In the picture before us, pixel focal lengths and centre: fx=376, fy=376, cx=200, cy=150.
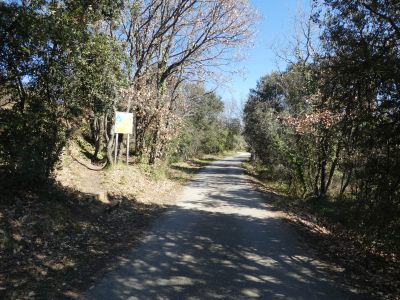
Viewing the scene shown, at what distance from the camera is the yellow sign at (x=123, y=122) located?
55.8 ft

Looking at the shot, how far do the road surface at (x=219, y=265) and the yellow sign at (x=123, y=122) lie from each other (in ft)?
21.2

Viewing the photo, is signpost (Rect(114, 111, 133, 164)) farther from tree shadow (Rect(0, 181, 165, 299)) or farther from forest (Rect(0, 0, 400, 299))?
tree shadow (Rect(0, 181, 165, 299))

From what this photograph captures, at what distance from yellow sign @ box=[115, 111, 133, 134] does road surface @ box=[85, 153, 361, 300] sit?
254 inches

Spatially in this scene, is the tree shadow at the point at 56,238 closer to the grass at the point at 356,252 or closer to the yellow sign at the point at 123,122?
the grass at the point at 356,252

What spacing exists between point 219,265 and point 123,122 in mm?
11071

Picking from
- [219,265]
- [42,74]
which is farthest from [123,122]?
[219,265]

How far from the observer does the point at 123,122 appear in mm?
17172

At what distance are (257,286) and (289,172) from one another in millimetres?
17590

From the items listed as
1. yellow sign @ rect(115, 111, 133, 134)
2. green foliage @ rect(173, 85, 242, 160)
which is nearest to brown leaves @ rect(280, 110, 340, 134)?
yellow sign @ rect(115, 111, 133, 134)

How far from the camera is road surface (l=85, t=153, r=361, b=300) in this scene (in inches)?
241

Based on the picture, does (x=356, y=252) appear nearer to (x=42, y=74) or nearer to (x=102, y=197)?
(x=102, y=197)

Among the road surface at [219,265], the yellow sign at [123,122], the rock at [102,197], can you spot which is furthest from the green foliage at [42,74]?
the yellow sign at [123,122]

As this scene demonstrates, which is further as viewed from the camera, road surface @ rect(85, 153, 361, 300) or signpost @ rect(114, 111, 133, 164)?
signpost @ rect(114, 111, 133, 164)

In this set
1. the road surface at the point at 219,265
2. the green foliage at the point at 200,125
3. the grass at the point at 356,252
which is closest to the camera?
the road surface at the point at 219,265
